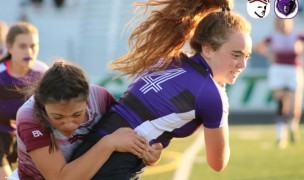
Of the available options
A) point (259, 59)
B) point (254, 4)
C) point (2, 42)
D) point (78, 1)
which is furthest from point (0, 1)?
point (254, 4)

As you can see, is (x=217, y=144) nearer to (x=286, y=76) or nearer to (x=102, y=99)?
(x=102, y=99)

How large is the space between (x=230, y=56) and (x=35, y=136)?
113cm

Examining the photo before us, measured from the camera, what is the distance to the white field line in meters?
9.13

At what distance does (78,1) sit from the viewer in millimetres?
26609

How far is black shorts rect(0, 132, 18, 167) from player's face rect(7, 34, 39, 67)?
591 millimetres

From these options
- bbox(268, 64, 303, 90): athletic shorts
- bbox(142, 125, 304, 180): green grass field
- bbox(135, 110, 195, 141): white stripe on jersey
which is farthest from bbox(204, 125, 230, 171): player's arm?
bbox(268, 64, 303, 90): athletic shorts

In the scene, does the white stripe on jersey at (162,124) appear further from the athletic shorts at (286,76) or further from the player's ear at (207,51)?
the athletic shorts at (286,76)

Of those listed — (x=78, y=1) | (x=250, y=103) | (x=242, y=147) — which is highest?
(x=242, y=147)

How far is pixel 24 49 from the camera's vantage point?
6.51m

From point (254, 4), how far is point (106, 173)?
157 centimetres

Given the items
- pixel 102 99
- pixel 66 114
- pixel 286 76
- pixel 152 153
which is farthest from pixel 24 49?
pixel 286 76

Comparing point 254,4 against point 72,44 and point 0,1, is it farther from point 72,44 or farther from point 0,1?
point 0,1

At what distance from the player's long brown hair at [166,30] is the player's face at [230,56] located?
246 mm

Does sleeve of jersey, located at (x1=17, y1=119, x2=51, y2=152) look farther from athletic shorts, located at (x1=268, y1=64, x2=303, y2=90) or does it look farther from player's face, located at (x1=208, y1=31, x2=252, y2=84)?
athletic shorts, located at (x1=268, y1=64, x2=303, y2=90)
